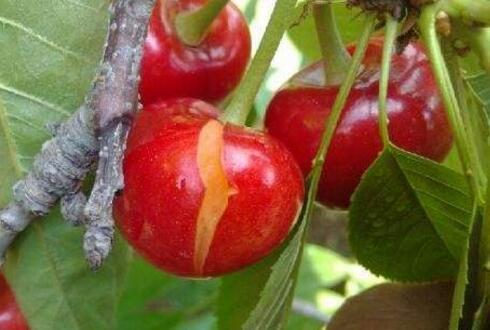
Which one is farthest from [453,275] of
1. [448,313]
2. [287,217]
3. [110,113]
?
[110,113]

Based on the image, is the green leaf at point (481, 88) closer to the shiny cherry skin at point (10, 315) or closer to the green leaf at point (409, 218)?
the green leaf at point (409, 218)

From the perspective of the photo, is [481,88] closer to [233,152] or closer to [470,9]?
[470,9]

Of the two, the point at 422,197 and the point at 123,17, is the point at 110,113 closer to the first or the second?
the point at 123,17

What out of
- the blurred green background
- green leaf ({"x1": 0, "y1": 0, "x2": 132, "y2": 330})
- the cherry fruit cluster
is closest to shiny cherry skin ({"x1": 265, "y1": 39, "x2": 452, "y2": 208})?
the cherry fruit cluster

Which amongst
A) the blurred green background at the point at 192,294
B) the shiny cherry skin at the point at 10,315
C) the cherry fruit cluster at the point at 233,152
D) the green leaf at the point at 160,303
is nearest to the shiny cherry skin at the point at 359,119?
the cherry fruit cluster at the point at 233,152

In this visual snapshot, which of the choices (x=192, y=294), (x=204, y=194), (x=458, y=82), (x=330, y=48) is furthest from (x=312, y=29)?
(x=192, y=294)

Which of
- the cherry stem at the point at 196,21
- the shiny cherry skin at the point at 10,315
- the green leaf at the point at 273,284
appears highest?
the cherry stem at the point at 196,21
